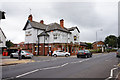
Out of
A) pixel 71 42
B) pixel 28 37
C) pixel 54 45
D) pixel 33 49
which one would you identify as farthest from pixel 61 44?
pixel 28 37

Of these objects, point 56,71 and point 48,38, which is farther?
point 48,38

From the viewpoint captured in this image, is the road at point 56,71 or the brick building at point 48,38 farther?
the brick building at point 48,38

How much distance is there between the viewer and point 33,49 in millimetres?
32281

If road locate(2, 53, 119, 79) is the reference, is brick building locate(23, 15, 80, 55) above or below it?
above

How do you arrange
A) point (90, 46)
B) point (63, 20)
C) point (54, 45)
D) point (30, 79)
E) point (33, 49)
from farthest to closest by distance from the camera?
1. point (90, 46)
2. point (63, 20)
3. point (33, 49)
4. point (54, 45)
5. point (30, 79)

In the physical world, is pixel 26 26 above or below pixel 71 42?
above

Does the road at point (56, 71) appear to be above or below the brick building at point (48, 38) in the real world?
below

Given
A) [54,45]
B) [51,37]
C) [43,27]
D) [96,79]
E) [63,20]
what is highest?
[63,20]

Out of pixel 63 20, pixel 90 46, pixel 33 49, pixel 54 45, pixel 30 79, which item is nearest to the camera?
pixel 30 79

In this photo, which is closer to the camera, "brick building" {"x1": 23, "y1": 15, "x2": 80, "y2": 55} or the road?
the road

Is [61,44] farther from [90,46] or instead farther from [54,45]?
[90,46]

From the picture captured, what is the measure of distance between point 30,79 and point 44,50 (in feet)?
84.6

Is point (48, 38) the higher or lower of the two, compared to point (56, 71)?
higher

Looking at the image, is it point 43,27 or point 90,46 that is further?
point 90,46
